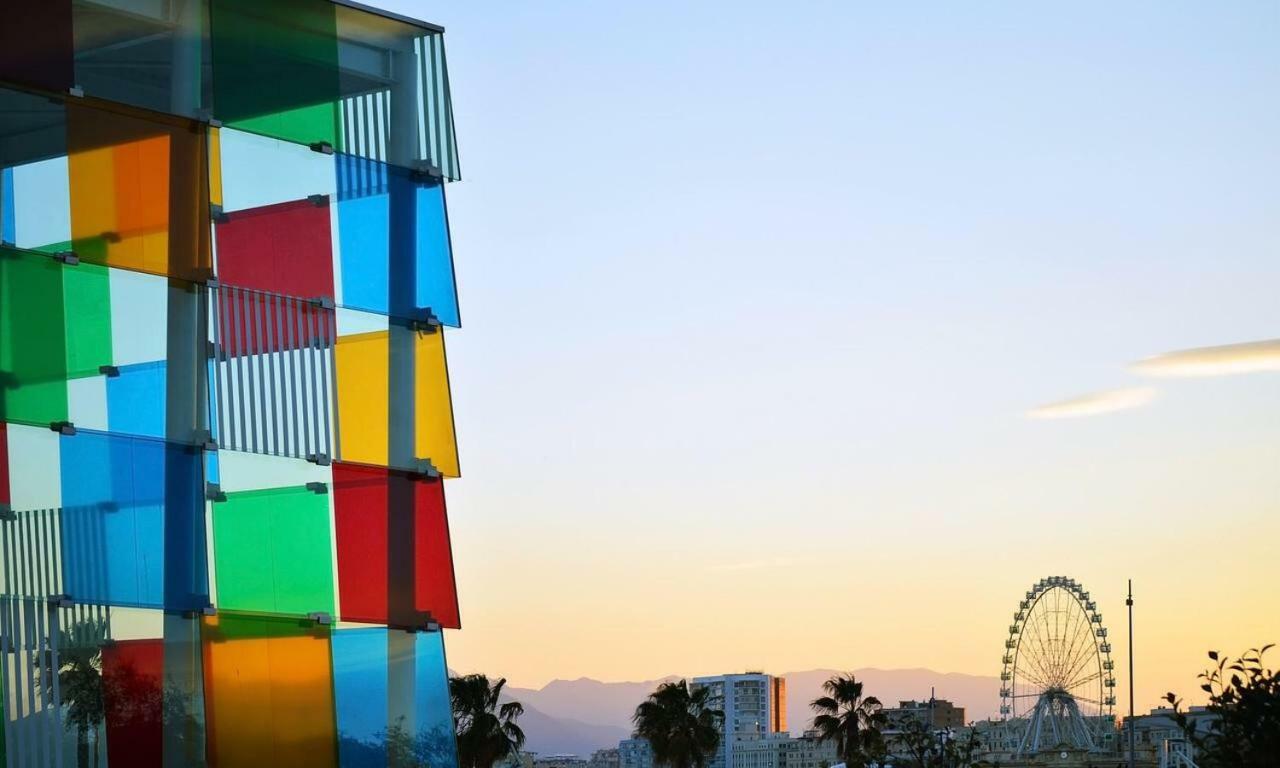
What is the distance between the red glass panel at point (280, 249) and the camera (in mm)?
19328

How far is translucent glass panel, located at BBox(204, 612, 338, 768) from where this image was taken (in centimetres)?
1858

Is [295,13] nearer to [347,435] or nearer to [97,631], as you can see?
[347,435]

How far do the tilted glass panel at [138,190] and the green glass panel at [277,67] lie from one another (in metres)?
0.66

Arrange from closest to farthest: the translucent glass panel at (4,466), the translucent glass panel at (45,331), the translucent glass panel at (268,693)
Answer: the translucent glass panel at (4,466) → the translucent glass panel at (45,331) → the translucent glass panel at (268,693)

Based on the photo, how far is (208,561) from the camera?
18.6m

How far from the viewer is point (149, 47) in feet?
64.7

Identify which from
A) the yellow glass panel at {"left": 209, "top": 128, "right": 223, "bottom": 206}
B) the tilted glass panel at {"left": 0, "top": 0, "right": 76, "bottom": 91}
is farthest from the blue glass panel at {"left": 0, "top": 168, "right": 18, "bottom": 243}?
the yellow glass panel at {"left": 209, "top": 128, "right": 223, "bottom": 206}

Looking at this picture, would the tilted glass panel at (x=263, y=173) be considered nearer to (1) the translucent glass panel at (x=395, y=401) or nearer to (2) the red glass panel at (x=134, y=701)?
(1) the translucent glass panel at (x=395, y=401)

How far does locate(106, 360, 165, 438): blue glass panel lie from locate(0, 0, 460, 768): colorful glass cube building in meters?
0.03

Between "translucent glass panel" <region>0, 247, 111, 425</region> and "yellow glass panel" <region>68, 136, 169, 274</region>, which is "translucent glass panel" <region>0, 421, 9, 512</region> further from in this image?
"yellow glass panel" <region>68, 136, 169, 274</region>

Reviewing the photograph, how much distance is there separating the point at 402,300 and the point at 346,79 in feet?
8.02

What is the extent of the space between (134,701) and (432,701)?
3.42m

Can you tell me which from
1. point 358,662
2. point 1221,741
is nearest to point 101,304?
point 358,662

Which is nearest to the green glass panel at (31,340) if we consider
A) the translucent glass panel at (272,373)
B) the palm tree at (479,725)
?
the translucent glass panel at (272,373)
